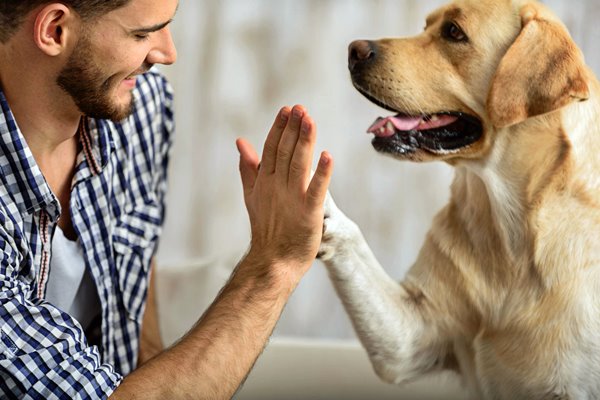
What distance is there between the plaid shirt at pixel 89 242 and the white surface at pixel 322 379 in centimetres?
37

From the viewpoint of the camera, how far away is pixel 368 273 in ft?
4.95

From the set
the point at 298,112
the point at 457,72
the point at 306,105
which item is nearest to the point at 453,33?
the point at 457,72

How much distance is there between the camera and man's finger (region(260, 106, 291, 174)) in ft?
4.28

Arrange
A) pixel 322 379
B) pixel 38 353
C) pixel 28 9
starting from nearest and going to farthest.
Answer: pixel 38 353 → pixel 28 9 → pixel 322 379

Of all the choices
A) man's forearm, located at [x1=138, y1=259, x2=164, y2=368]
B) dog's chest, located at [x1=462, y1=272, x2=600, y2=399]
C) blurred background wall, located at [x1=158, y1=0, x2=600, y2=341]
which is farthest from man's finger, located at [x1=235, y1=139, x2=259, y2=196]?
blurred background wall, located at [x1=158, y1=0, x2=600, y2=341]

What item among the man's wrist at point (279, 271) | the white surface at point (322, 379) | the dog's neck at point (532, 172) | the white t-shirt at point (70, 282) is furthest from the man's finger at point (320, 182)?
the white surface at point (322, 379)

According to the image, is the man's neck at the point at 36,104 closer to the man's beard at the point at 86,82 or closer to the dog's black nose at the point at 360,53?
the man's beard at the point at 86,82

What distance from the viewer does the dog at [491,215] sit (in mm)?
1343

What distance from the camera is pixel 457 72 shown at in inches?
57.9

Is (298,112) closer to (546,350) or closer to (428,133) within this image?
(428,133)

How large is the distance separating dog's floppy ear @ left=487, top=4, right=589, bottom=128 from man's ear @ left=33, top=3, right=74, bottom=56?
29.3 inches

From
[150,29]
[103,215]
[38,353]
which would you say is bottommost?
[38,353]

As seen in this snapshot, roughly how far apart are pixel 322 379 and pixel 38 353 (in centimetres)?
86

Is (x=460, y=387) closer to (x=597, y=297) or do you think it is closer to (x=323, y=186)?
(x=597, y=297)
